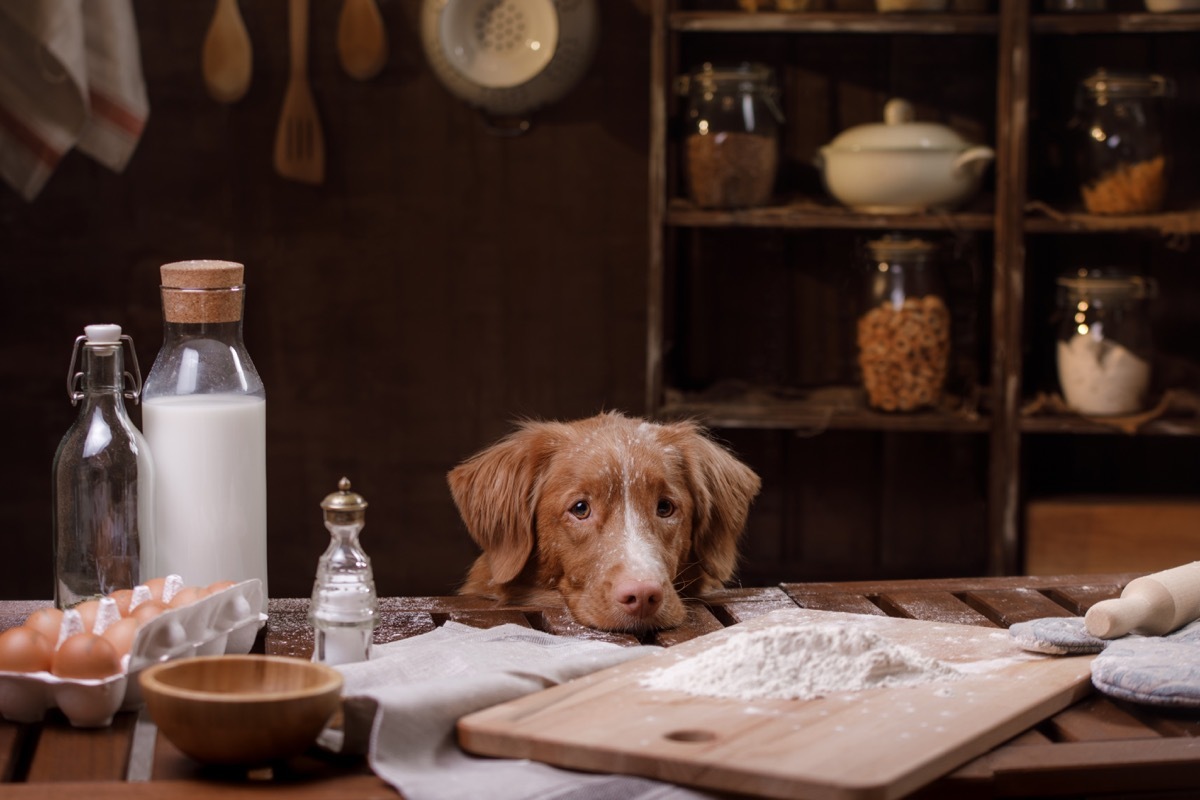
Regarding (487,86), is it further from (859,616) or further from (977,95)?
(859,616)

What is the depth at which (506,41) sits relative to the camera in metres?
3.57

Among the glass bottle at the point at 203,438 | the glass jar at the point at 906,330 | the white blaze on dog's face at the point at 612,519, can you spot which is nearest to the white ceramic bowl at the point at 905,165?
the glass jar at the point at 906,330

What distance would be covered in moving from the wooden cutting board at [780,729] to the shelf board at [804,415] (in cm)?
192

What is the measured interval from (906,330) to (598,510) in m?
1.68

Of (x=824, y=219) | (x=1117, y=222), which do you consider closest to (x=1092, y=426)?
(x=1117, y=222)

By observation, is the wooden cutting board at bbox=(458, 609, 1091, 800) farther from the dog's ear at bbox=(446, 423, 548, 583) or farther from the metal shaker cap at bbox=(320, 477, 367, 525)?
the dog's ear at bbox=(446, 423, 548, 583)

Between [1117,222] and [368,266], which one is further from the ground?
[1117,222]

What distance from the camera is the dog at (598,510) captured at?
1.86 m

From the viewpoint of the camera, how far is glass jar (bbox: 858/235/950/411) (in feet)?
11.1

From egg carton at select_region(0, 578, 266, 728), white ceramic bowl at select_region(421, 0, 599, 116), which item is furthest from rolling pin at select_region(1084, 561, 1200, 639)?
white ceramic bowl at select_region(421, 0, 599, 116)

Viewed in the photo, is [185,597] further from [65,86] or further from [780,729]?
[65,86]

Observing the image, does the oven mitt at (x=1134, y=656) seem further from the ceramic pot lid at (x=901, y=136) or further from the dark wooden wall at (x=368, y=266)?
the dark wooden wall at (x=368, y=266)

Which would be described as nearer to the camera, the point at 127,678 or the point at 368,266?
the point at 127,678

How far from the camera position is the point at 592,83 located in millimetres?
3752
